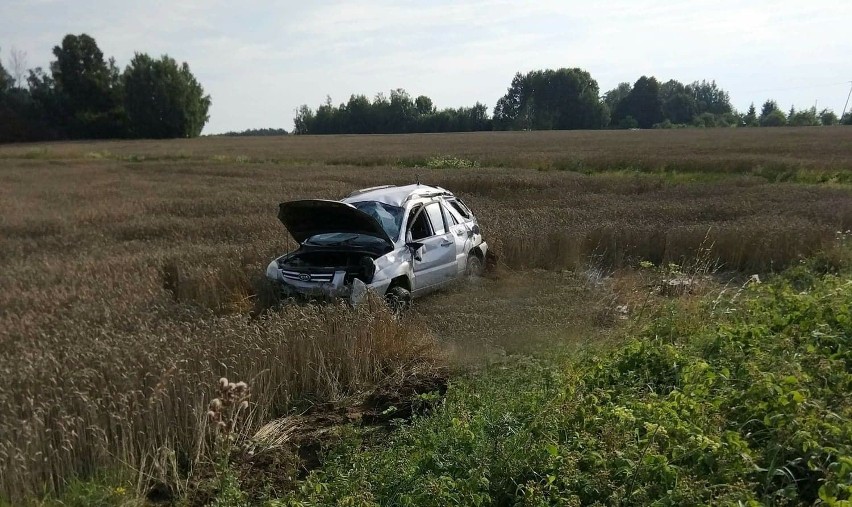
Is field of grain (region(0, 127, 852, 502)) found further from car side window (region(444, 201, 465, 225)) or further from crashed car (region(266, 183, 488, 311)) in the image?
car side window (region(444, 201, 465, 225))

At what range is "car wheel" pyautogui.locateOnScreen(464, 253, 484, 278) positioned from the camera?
34.3 ft

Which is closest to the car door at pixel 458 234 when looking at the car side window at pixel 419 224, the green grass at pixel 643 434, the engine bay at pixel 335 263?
the car side window at pixel 419 224

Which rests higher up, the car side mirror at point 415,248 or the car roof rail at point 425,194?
the car roof rail at point 425,194

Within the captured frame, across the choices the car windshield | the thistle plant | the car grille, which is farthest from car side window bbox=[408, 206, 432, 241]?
the thistle plant

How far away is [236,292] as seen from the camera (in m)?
9.31

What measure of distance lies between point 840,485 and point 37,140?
82.7 m

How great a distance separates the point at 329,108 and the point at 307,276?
366 feet

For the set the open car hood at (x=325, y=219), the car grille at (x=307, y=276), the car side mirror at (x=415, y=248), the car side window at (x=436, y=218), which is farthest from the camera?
the car side window at (x=436, y=218)

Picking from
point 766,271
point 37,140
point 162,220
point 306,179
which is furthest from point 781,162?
point 37,140

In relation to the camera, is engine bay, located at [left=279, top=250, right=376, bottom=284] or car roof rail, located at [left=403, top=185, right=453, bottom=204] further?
car roof rail, located at [left=403, top=185, right=453, bottom=204]

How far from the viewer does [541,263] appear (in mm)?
11562

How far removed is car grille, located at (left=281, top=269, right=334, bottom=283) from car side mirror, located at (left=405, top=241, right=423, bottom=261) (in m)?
1.26

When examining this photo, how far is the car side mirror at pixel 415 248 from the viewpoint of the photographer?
29.1 feet

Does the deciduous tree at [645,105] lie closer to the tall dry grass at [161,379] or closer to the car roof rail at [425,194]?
the car roof rail at [425,194]
